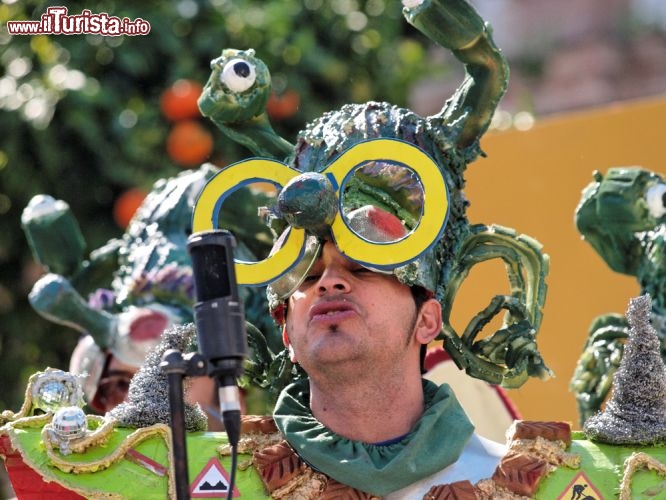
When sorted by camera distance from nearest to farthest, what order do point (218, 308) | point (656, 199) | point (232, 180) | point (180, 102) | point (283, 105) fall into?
point (218, 308), point (232, 180), point (656, 199), point (180, 102), point (283, 105)

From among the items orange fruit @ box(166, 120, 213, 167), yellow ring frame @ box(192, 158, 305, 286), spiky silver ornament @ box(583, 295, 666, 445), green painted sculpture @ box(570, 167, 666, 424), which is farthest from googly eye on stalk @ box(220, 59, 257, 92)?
orange fruit @ box(166, 120, 213, 167)

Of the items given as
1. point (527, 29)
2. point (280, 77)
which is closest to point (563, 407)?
point (280, 77)

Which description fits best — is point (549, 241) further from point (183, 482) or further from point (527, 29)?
point (527, 29)

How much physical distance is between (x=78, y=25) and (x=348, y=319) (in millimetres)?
3688

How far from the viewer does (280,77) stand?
7.68 metres

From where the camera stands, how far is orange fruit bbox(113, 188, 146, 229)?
7.24m

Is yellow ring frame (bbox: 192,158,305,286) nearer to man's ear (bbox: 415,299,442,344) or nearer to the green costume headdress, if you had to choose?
the green costume headdress

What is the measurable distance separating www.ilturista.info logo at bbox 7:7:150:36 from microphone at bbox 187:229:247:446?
4.03 metres

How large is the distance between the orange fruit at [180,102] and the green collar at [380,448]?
3.51 metres

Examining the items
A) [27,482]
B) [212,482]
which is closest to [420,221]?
[212,482]

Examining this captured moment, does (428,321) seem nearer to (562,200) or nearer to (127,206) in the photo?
(562,200)

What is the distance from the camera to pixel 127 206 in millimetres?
7270

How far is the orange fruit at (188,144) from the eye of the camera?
734 centimetres

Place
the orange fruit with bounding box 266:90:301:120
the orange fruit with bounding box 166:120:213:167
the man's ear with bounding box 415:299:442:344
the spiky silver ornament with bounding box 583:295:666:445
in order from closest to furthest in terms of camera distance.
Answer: the spiky silver ornament with bounding box 583:295:666:445 < the man's ear with bounding box 415:299:442:344 < the orange fruit with bounding box 166:120:213:167 < the orange fruit with bounding box 266:90:301:120
